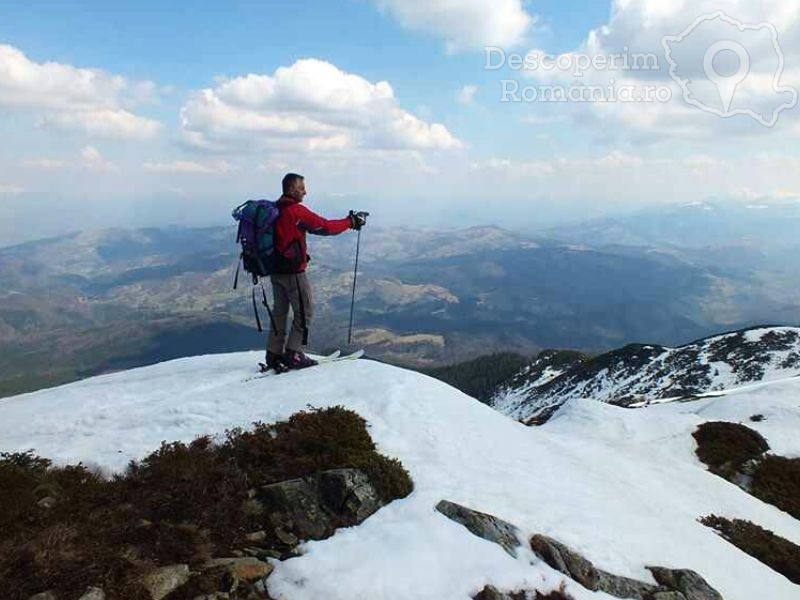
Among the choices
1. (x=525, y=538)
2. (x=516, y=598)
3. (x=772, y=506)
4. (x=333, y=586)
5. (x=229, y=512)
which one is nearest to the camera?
(x=333, y=586)

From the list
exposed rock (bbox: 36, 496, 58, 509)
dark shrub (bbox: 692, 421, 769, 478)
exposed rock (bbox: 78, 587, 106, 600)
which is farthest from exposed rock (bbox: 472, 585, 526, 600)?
dark shrub (bbox: 692, 421, 769, 478)

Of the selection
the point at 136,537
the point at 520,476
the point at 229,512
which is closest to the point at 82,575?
the point at 136,537

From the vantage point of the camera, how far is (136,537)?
794cm

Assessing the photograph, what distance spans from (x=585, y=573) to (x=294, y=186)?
37.4ft

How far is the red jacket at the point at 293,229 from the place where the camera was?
14898mm

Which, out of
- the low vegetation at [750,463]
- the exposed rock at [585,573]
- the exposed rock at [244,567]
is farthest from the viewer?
the low vegetation at [750,463]

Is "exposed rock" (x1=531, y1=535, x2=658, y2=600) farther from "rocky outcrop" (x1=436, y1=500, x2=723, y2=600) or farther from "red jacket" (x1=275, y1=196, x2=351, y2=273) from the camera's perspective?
"red jacket" (x1=275, y1=196, x2=351, y2=273)

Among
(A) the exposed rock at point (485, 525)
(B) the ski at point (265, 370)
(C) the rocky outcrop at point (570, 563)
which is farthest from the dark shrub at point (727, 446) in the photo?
(A) the exposed rock at point (485, 525)

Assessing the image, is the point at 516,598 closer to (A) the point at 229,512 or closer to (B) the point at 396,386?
(A) the point at 229,512

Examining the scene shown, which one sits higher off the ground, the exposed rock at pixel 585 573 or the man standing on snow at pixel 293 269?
the man standing on snow at pixel 293 269

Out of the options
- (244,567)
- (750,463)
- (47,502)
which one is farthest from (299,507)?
(750,463)

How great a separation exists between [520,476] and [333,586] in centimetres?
602

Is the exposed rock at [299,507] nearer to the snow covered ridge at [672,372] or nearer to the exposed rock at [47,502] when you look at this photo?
the exposed rock at [47,502]

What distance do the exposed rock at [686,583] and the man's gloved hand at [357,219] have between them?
10923 mm
